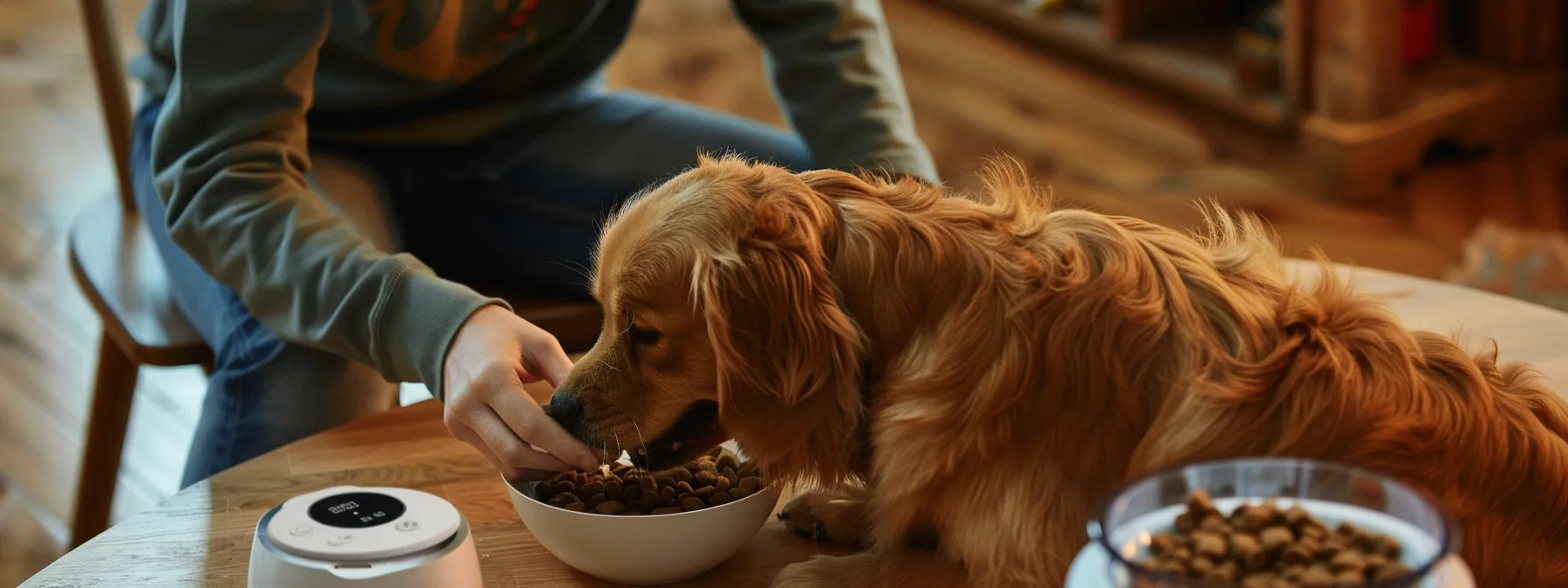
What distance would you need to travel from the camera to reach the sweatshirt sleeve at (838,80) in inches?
71.8

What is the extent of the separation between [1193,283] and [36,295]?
8.99ft

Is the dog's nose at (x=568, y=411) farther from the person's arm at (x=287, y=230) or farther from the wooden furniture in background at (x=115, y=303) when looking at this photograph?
the wooden furniture in background at (x=115, y=303)

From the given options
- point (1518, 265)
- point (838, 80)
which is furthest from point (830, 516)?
point (1518, 265)

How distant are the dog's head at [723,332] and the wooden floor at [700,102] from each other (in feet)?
3.45

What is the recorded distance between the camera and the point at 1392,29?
2.94 metres

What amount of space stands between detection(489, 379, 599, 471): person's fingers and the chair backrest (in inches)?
41.3

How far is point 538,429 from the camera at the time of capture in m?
1.17

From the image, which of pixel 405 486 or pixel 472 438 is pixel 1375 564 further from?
pixel 405 486

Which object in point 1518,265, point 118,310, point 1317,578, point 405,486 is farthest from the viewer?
point 1518,265

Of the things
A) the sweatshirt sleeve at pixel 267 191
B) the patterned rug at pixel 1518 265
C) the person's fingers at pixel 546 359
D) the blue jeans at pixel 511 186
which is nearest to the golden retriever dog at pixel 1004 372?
the person's fingers at pixel 546 359

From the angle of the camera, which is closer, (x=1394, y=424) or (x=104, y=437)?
(x=1394, y=424)

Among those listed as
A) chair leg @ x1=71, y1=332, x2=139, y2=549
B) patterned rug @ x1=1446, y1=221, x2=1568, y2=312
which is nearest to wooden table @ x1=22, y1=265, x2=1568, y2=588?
chair leg @ x1=71, y1=332, x2=139, y2=549

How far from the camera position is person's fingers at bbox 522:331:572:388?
4.15ft

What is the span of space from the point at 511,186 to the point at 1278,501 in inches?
47.6
